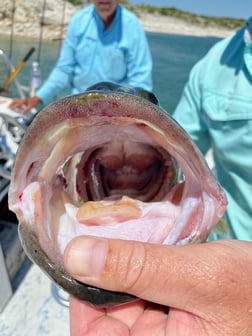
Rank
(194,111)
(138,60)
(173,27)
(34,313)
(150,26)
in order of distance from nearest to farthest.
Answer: (194,111) < (34,313) < (138,60) < (150,26) < (173,27)

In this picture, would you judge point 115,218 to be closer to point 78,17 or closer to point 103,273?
point 103,273

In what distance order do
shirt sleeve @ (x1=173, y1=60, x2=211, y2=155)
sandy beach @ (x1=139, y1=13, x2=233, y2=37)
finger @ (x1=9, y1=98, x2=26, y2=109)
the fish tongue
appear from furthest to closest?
sandy beach @ (x1=139, y1=13, x2=233, y2=37), finger @ (x1=9, y1=98, x2=26, y2=109), shirt sleeve @ (x1=173, y1=60, x2=211, y2=155), the fish tongue

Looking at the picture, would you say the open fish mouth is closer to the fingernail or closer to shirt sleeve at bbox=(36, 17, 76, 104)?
the fingernail

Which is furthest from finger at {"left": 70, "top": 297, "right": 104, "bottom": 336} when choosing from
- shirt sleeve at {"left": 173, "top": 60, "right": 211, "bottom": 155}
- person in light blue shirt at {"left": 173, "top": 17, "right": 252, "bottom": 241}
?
shirt sleeve at {"left": 173, "top": 60, "right": 211, "bottom": 155}

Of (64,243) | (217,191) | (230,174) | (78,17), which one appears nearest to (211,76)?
(230,174)

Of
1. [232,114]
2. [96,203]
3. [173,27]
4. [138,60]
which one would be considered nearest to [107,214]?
[96,203]

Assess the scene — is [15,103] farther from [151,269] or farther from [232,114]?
[151,269]
